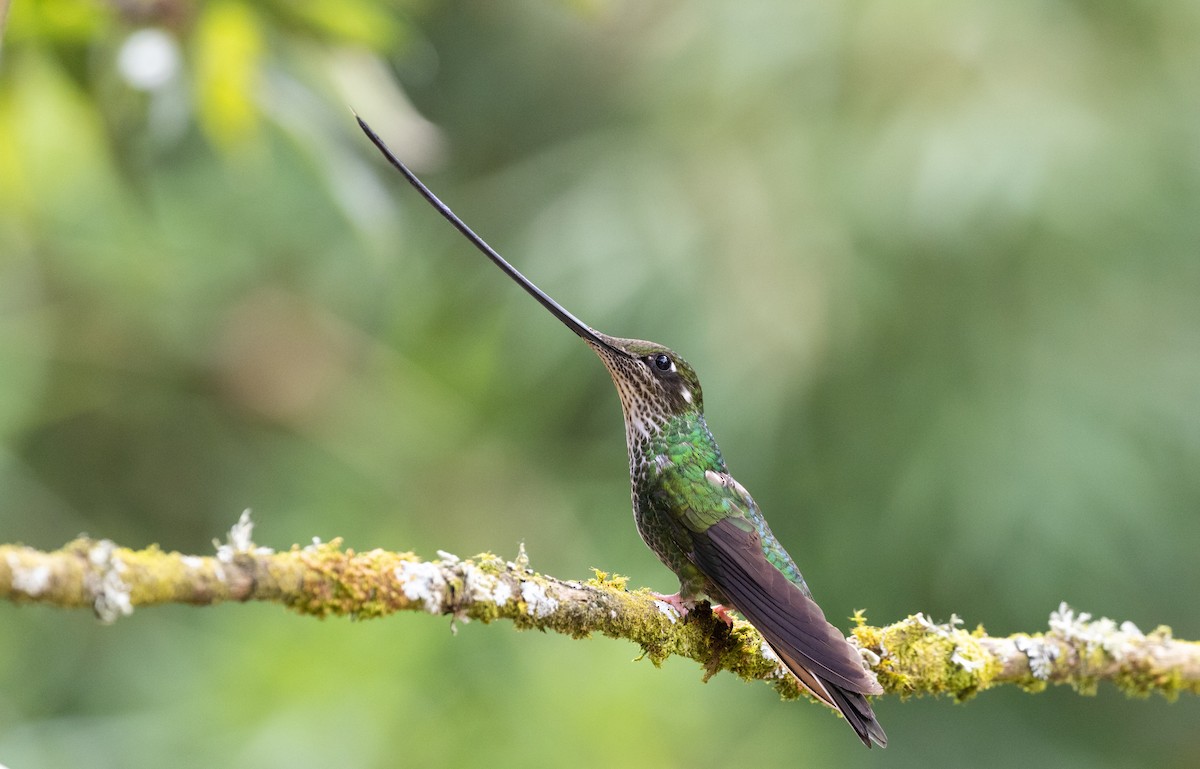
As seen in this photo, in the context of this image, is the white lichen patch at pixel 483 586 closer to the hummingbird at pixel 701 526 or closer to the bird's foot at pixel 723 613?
the hummingbird at pixel 701 526

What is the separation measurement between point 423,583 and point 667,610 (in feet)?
2.27

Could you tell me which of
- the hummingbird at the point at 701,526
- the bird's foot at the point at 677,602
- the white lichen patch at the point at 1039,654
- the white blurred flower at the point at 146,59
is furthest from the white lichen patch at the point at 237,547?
the white blurred flower at the point at 146,59

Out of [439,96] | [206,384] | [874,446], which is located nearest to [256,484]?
[206,384]

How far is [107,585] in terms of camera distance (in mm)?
1115

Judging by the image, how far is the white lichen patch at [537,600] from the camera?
1.73 metres

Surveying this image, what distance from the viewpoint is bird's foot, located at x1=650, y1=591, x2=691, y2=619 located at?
7.19 ft

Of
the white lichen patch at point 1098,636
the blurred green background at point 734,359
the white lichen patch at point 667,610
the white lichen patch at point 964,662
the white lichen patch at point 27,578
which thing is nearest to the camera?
the white lichen patch at point 27,578

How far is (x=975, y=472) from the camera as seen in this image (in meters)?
6.15

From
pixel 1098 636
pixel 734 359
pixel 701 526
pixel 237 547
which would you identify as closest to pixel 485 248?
pixel 701 526

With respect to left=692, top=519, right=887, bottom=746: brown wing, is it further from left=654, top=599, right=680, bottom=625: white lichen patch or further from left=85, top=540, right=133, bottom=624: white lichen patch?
left=85, top=540, right=133, bottom=624: white lichen patch

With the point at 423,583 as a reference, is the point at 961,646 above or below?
above

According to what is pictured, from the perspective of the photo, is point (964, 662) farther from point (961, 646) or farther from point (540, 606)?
point (540, 606)

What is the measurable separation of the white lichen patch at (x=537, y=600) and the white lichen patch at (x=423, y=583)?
0.54ft

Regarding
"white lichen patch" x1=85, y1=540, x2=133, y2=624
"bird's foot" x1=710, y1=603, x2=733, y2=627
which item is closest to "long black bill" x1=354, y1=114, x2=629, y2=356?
"bird's foot" x1=710, y1=603, x2=733, y2=627
